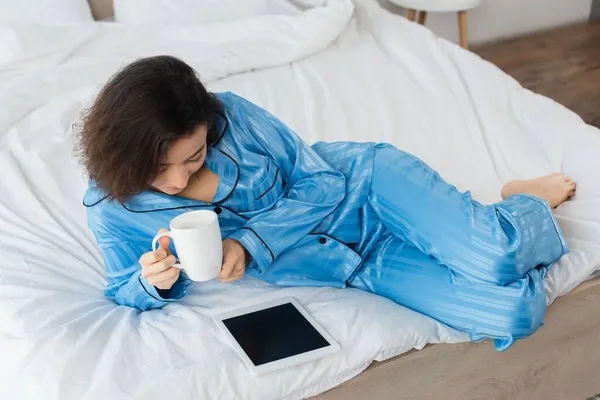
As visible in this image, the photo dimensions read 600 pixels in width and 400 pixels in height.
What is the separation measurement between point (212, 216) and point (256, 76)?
1.02 meters

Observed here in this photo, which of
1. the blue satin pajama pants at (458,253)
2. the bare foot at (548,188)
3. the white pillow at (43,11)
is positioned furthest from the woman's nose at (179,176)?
the white pillow at (43,11)

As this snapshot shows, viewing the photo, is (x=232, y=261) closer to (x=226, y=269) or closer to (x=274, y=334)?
A: (x=226, y=269)

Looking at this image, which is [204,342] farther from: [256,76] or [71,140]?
[256,76]

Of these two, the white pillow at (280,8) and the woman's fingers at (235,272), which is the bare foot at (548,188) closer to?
the woman's fingers at (235,272)

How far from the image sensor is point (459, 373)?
52.5 inches

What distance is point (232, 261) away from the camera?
1.22 metres

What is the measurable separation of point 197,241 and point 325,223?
1.45ft

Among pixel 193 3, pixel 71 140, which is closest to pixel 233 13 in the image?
pixel 193 3

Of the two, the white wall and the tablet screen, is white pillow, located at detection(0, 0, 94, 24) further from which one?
the white wall

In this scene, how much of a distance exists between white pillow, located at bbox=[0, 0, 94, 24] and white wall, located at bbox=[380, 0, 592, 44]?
65.2 inches

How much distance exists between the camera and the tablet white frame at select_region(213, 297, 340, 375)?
117 cm

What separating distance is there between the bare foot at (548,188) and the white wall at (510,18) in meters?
1.85

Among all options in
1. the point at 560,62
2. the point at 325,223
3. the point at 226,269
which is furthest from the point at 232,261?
the point at 560,62

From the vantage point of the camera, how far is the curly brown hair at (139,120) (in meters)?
1.08
